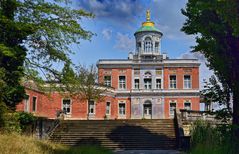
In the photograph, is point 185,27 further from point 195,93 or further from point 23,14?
point 195,93

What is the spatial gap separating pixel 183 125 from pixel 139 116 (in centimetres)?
2418

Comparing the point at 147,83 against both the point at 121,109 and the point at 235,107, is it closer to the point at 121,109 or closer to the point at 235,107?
the point at 121,109

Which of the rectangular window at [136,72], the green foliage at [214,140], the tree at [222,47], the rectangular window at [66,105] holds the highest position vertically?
the rectangular window at [136,72]

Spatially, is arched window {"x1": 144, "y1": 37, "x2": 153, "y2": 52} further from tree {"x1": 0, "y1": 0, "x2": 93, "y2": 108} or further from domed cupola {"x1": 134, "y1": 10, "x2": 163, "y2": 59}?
tree {"x1": 0, "y1": 0, "x2": 93, "y2": 108}

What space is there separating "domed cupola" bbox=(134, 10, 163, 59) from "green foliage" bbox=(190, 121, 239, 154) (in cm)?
3326

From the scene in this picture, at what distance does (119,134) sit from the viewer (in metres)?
22.1

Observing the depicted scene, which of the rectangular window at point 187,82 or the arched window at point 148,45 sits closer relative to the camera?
the rectangular window at point 187,82

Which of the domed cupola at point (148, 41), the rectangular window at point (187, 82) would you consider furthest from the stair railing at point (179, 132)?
the domed cupola at point (148, 41)

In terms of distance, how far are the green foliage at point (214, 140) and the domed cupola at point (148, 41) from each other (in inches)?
1309

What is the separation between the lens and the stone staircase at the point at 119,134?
20.2 metres

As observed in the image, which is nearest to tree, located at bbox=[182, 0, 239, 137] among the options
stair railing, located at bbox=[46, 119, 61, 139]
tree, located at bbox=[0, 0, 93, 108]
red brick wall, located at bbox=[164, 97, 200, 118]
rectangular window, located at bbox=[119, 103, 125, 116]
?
tree, located at bbox=[0, 0, 93, 108]

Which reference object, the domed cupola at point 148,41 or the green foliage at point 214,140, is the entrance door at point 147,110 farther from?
the green foliage at point 214,140

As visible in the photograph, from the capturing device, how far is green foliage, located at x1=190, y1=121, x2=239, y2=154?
354 inches

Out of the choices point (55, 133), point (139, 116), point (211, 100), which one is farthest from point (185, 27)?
point (139, 116)
